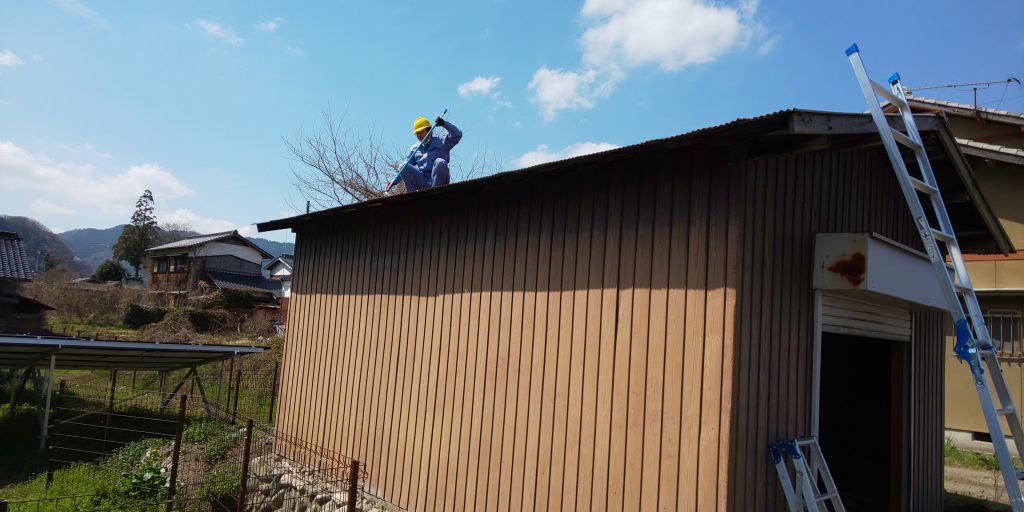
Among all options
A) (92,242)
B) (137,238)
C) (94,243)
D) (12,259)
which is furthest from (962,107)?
(92,242)

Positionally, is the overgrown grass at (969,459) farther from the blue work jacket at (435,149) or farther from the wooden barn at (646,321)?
the blue work jacket at (435,149)

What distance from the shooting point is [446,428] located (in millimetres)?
6230

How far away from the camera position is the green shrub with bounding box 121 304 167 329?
31.7 metres

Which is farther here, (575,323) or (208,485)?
(208,485)

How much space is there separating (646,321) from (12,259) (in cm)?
2786

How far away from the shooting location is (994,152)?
41.1 ft

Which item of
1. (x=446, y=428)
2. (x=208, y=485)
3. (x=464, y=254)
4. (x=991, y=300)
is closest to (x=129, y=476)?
(x=208, y=485)

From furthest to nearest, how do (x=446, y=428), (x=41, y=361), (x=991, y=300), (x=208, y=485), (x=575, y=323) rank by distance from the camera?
(x=991, y=300), (x=41, y=361), (x=208, y=485), (x=446, y=428), (x=575, y=323)

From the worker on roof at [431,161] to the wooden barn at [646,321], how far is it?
1.86 m

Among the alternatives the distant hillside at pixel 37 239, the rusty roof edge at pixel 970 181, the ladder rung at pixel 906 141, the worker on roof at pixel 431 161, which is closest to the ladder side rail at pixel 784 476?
the ladder rung at pixel 906 141

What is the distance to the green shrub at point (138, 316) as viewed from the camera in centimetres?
3167

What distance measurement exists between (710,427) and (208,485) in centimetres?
667

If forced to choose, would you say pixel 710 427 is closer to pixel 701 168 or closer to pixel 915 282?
A: pixel 701 168

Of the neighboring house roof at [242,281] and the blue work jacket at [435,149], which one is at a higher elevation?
the blue work jacket at [435,149]
